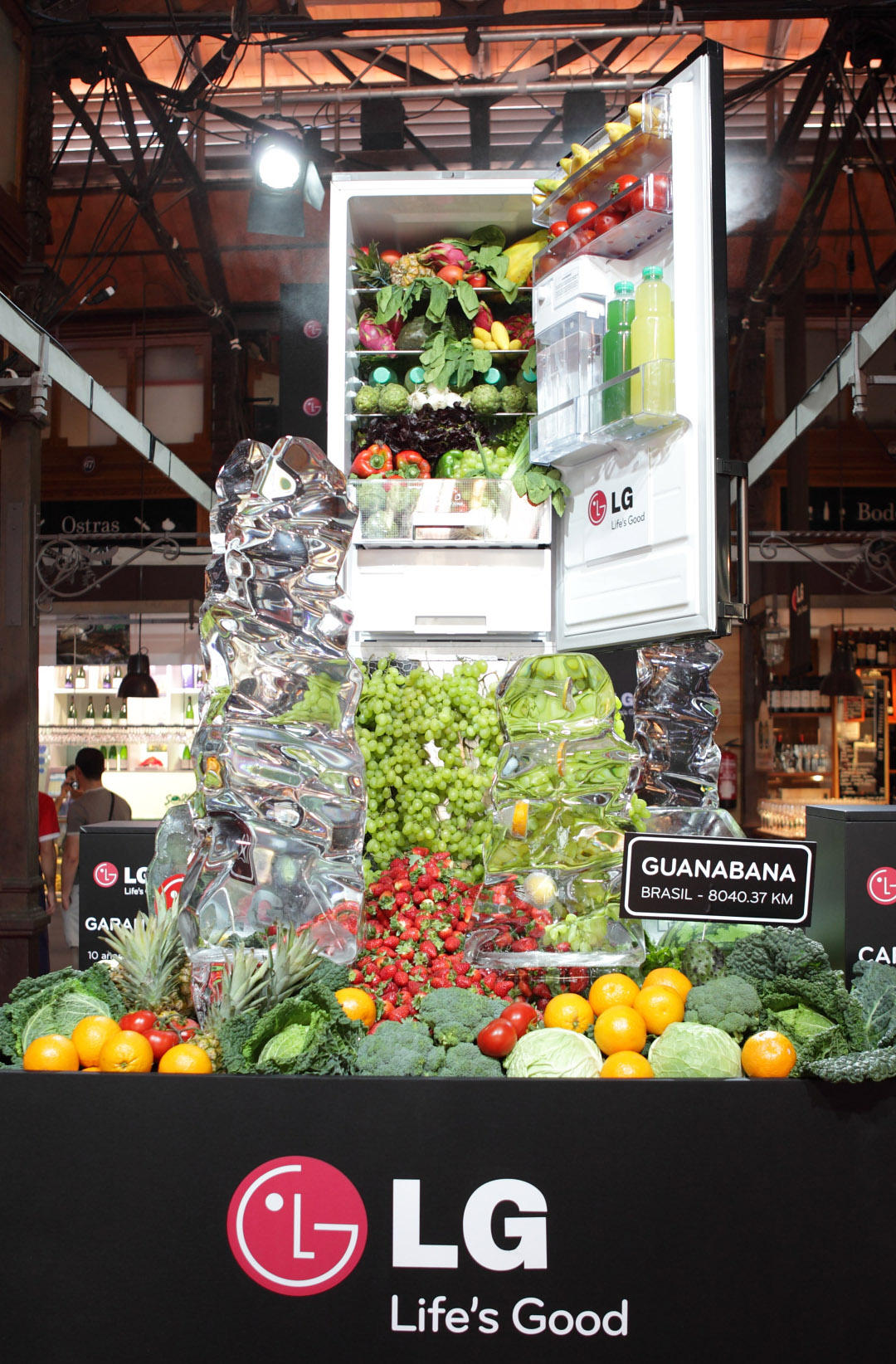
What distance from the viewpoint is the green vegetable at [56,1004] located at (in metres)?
1.74

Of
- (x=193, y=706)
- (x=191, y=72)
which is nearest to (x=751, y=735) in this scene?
(x=193, y=706)

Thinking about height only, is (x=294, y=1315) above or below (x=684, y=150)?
below

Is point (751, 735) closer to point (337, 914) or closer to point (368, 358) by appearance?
point (368, 358)

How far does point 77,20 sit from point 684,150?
5295 millimetres

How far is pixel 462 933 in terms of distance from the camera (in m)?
2.09

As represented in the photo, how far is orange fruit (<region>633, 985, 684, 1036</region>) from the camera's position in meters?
1.72

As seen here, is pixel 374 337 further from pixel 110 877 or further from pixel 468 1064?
pixel 468 1064

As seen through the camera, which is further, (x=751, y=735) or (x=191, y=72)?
(x=751, y=735)

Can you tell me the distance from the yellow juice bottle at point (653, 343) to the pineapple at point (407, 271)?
3.44 feet

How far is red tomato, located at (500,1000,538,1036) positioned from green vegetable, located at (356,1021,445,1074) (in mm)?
139

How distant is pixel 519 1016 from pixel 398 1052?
249mm

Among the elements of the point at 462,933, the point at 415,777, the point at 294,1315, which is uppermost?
the point at 415,777

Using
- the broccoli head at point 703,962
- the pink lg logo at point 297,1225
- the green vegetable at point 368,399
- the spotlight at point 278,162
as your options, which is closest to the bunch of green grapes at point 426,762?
the broccoli head at point 703,962

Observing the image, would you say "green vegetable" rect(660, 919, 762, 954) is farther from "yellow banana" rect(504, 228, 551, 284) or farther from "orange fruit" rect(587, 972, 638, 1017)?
"yellow banana" rect(504, 228, 551, 284)
